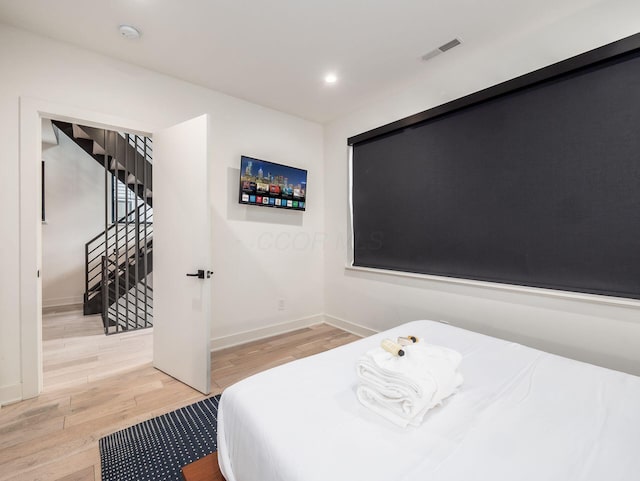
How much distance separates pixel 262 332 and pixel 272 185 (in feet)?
5.60

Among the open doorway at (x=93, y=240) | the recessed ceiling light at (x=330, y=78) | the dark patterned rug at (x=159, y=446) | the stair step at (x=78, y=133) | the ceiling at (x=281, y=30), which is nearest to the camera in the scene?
the dark patterned rug at (x=159, y=446)

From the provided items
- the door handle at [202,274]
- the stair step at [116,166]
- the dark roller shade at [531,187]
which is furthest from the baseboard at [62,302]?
the dark roller shade at [531,187]

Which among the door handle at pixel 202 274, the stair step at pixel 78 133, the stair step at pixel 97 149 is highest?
the stair step at pixel 78 133

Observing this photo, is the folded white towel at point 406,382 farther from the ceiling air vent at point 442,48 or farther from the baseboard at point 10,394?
the baseboard at point 10,394

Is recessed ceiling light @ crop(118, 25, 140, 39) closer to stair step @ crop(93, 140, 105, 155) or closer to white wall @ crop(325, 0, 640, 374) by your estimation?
white wall @ crop(325, 0, 640, 374)

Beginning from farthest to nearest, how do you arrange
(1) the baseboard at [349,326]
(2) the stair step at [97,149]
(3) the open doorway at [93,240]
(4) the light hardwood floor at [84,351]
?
(2) the stair step at [97,149], (3) the open doorway at [93,240], (1) the baseboard at [349,326], (4) the light hardwood floor at [84,351]

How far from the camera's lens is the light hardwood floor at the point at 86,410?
154cm

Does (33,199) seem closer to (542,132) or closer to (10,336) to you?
(10,336)

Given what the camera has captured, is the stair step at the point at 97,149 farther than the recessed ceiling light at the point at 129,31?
Yes

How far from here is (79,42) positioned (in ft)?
7.26

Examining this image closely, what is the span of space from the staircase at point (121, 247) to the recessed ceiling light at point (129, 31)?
71.7 inches

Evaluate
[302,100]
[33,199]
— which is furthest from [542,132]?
[33,199]

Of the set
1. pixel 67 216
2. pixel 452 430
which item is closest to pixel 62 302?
pixel 67 216

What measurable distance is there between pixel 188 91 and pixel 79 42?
0.82 m
